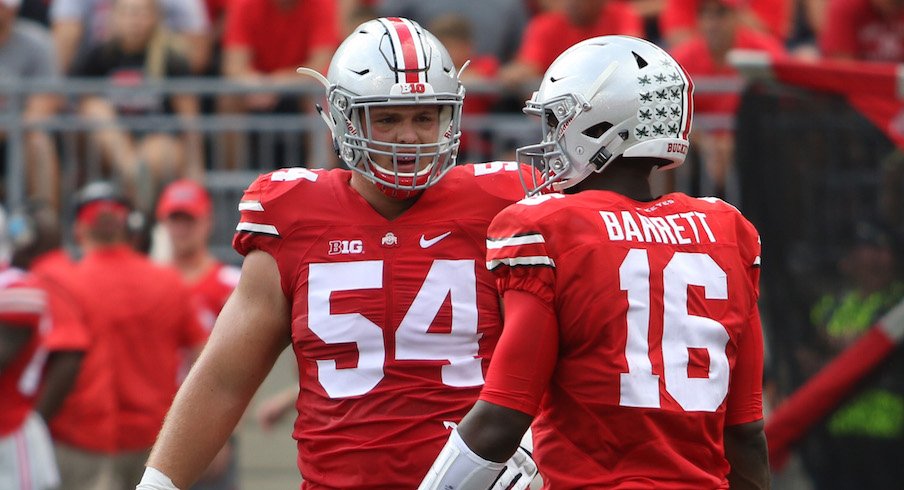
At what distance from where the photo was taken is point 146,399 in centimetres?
837

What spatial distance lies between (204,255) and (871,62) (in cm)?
382

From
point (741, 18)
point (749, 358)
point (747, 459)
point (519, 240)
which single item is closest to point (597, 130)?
point (519, 240)

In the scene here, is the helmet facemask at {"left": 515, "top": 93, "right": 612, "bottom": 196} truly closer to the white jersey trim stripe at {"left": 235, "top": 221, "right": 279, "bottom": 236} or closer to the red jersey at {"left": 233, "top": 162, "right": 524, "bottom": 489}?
the red jersey at {"left": 233, "top": 162, "right": 524, "bottom": 489}

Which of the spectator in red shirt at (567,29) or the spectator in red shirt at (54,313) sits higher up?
the spectator in red shirt at (567,29)

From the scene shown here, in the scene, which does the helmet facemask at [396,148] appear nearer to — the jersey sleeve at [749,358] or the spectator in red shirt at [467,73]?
the jersey sleeve at [749,358]

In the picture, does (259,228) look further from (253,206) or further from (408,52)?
(408,52)

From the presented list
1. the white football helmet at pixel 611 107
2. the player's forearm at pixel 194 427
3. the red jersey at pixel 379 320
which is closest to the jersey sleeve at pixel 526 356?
the white football helmet at pixel 611 107

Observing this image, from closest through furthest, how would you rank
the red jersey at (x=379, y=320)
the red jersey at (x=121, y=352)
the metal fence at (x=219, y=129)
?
the red jersey at (x=379, y=320) < the red jersey at (x=121, y=352) < the metal fence at (x=219, y=129)

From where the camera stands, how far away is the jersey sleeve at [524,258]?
3332 millimetres

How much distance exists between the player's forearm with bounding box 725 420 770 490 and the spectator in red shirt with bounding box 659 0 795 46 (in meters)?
5.72

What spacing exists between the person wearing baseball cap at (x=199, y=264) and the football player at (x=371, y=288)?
4.38 meters


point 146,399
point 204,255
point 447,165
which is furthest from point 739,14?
point 447,165

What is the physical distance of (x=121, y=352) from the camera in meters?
8.38

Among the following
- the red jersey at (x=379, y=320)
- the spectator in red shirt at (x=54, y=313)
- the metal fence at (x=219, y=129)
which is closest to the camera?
the red jersey at (x=379, y=320)
